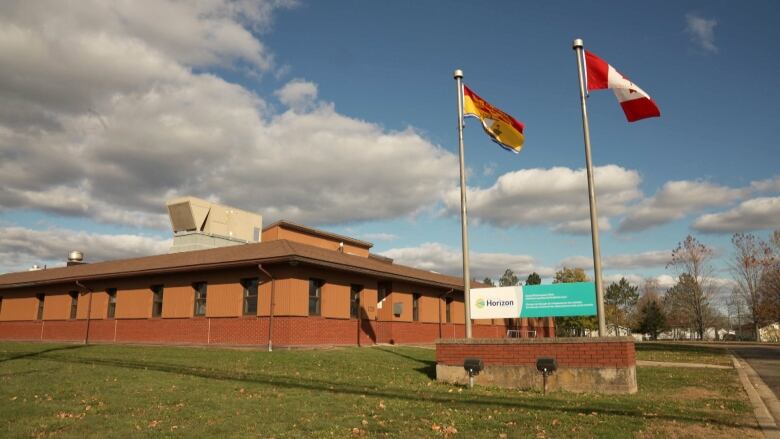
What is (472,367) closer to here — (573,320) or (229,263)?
(229,263)

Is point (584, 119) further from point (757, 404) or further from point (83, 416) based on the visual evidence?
point (83, 416)

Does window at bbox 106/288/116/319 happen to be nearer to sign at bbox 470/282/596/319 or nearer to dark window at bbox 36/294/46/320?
dark window at bbox 36/294/46/320

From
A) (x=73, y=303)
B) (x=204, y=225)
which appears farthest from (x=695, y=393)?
(x=73, y=303)

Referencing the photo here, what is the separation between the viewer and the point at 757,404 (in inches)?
394

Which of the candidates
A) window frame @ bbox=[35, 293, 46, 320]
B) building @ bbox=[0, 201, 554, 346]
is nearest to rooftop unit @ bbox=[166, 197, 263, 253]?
building @ bbox=[0, 201, 554, 346]

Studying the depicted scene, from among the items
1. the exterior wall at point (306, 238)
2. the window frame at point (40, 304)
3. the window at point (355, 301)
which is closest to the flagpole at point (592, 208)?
the window at point (355, 301)

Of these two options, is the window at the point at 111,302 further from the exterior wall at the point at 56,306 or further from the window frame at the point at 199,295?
the window frame at the point at 199,295

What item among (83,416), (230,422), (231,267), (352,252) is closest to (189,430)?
(230,422)

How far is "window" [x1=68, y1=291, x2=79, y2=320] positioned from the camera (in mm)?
30953

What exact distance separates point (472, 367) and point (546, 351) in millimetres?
1583

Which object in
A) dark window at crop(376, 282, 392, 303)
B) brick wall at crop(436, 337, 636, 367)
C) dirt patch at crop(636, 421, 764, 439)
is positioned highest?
dark window at crop(376, 282, 392, 303)

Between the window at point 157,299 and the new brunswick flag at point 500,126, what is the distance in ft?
61.5

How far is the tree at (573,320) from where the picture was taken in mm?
57375

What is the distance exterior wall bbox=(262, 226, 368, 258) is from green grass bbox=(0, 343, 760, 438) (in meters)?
14.8
